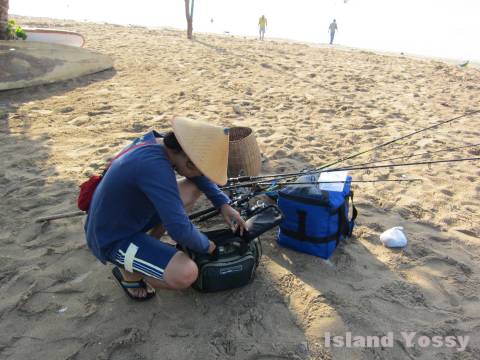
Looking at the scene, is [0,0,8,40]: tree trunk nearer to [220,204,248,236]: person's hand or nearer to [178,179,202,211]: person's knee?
[178,179,202,211]: person's knee

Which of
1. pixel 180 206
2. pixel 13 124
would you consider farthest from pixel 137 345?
pixel 13 124

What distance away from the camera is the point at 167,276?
2191mm

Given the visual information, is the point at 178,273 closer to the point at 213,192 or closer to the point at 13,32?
the point at 213,192

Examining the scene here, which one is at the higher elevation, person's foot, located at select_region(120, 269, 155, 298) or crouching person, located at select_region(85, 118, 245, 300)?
crouching person, located at select_region(85, 118, 245, 300)

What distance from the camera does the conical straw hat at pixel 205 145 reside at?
2.05 metres

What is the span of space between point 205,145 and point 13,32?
24.4ft

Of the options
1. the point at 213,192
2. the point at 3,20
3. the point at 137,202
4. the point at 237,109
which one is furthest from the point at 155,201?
the point at 3,20

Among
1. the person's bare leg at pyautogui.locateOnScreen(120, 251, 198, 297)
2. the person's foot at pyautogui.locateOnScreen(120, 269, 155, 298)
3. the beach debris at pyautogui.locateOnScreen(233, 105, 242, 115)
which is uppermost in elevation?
the beach debris at pyautogui.locateOnScreen(233, 105, 242, 115)

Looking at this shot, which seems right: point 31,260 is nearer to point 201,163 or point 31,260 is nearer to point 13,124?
point 201,163

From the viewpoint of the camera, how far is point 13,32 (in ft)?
25.3

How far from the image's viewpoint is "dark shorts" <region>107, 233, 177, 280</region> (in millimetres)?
2203

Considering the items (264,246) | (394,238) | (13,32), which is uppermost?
(13,32)

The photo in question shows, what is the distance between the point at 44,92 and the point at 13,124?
1563 mm

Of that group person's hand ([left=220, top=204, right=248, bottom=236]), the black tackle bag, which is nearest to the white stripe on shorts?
the black tackle bag
